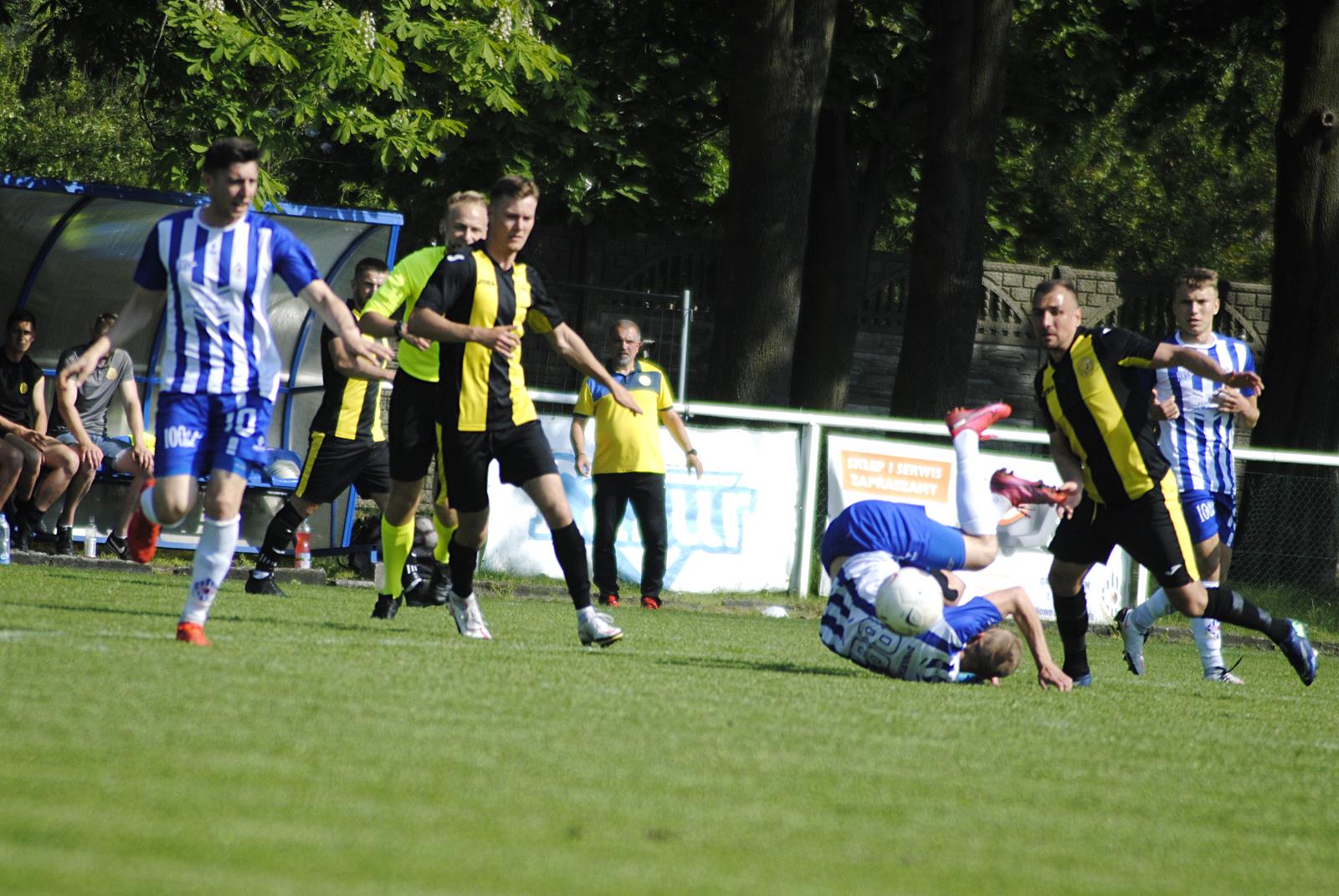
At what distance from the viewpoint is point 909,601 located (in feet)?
24.2

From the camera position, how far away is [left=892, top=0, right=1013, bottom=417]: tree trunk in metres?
18.5

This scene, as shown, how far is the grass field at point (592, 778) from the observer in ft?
11.4

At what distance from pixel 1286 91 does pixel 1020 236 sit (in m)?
10.5

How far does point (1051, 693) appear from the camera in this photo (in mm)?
7832

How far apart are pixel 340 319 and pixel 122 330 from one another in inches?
37.2

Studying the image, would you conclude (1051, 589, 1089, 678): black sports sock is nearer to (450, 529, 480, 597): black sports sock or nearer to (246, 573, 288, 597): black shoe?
(450, 529, 480, 597): black sports sock

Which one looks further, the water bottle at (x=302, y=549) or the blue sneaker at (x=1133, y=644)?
the water bottle at (x=302, y=549)

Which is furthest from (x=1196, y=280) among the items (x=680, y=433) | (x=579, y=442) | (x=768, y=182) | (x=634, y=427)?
(x=768, y=182)

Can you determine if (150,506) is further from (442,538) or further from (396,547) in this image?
(442,538)

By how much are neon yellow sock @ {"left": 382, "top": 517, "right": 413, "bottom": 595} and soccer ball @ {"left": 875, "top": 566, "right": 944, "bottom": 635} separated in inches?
114

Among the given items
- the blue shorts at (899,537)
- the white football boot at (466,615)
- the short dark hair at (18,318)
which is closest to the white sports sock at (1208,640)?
the blue shorts at (899,537)

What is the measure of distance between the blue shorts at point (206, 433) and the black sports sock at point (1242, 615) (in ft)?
16.1

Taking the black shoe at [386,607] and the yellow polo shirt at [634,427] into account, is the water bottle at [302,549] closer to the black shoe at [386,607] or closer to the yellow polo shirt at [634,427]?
the yellow polo shirt at [634,427]

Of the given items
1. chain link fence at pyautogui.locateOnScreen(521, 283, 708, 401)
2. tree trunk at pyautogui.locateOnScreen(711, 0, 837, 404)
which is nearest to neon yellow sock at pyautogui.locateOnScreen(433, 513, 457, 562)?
tree trunk at pyautogui.locateOnScreen(711, 0, 837, 404)
